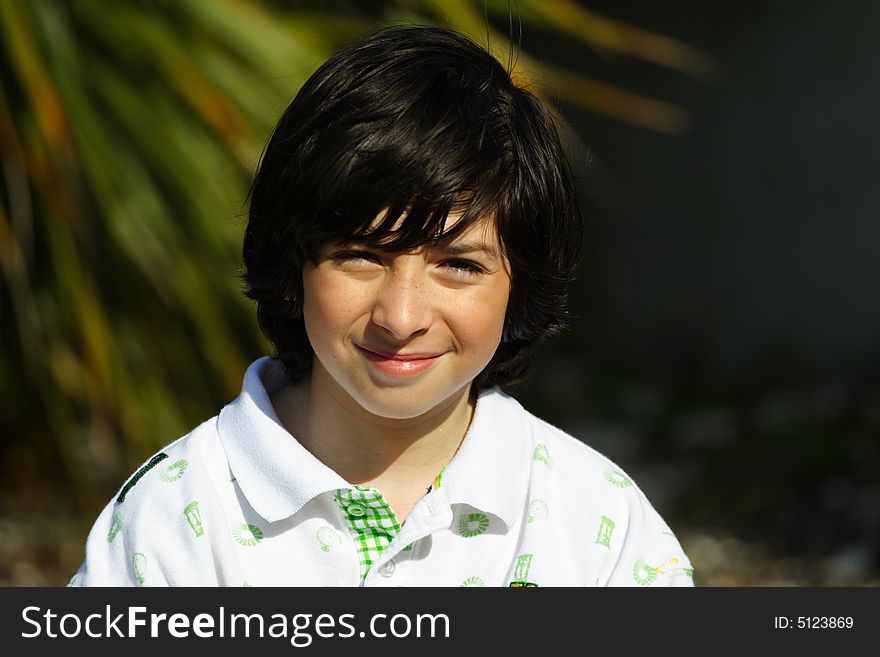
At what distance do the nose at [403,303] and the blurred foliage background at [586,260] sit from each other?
23.8 inches

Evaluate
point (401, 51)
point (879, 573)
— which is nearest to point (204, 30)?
point (401, 51)

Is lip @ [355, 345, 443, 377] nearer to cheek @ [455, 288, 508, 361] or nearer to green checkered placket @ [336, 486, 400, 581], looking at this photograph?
cheek @ [455, 288, 508, 361]

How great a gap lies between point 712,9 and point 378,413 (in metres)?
3.45

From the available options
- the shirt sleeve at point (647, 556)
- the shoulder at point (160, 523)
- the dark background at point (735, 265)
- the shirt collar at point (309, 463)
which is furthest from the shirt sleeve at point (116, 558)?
the dark background at point (735, 265)

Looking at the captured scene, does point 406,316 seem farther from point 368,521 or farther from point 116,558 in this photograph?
point 116,558

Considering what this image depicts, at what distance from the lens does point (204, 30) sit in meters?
2.75

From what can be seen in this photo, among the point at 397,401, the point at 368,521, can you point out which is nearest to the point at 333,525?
the point at 368,521

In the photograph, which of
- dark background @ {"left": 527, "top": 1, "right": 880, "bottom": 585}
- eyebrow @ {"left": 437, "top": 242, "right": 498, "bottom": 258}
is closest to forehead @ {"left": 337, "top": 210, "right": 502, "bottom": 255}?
eyebrow @ {"left": 437, "top": 242, "right": 498, "bottom": 258}

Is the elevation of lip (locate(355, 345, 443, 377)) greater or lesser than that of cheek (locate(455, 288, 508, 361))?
lesser

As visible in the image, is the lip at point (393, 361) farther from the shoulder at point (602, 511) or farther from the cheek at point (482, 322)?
the shoulder at point (602, 511)

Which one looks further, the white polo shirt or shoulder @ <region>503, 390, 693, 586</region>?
shoulder @ <region>503, 390, 693, 586</region>

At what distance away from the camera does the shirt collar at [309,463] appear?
57.5 inches

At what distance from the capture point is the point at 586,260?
4.87m

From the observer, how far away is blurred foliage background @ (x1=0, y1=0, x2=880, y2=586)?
8.86ft
